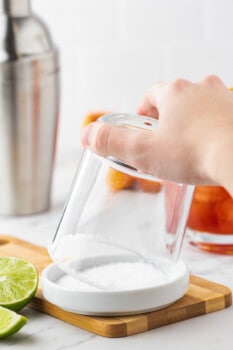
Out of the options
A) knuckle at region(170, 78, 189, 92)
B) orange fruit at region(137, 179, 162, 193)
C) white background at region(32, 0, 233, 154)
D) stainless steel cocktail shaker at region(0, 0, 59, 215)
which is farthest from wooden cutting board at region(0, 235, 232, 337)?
white background at region(32, 0, 233, 154)

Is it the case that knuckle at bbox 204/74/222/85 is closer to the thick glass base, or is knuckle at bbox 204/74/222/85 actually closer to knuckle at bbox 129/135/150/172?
knuckle at bbox 129/135/150/172

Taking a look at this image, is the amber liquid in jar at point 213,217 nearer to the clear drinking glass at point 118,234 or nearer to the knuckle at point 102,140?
the clear drinking glass at point 118,234

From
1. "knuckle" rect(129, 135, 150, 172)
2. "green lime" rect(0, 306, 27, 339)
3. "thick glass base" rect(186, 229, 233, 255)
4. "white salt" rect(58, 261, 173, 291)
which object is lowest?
"thick glass base" rect(186, 229, 233, 255)

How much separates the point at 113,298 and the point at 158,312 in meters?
0.06

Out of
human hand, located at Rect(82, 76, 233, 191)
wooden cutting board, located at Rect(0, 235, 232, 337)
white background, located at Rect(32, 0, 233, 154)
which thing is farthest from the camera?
white background, located at Rect(32, 0, 233, 154)

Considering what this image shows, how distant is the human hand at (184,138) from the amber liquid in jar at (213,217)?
370 millimetres

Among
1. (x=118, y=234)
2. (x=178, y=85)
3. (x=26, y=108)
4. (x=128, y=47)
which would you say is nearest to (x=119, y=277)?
(x=118, y=234)

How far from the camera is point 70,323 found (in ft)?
3.68

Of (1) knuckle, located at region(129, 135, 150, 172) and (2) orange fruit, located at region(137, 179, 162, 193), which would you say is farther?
(2) orange fruit, located at region(137, 179, 162, 193)

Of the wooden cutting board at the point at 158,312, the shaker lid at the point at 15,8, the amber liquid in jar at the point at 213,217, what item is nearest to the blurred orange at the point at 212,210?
the amber liquid in jar at the point at 213,217

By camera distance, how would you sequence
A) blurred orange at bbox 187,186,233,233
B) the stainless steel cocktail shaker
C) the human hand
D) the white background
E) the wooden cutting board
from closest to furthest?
1. the human hand
2. the wooden cutting board
3. blurred orange at bbox 187,186,233,233
4. the stainless steel cocktail shaker
5. the white background

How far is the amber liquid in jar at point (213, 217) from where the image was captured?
1399 mm

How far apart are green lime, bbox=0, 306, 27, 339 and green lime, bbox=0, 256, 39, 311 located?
0.05 metres

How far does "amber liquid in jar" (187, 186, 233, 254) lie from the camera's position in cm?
140
